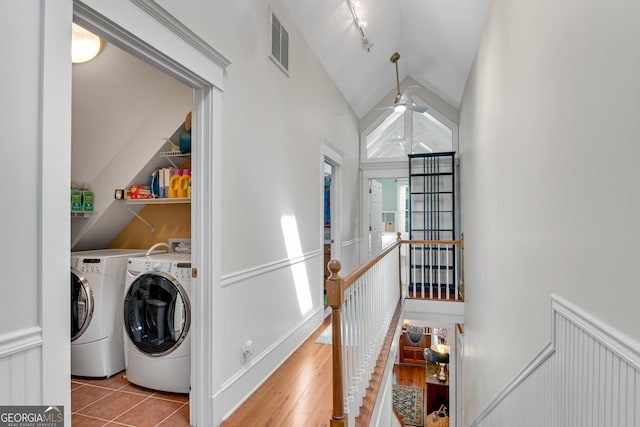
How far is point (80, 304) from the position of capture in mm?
2672

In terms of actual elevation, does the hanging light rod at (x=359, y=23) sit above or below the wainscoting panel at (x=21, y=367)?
above

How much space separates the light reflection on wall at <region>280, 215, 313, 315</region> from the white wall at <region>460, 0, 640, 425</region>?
1817 mm

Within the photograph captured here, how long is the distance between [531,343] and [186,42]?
2.56 meters

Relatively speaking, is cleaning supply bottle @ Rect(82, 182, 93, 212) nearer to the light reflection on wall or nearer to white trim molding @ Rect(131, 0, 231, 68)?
the light reflection on wall

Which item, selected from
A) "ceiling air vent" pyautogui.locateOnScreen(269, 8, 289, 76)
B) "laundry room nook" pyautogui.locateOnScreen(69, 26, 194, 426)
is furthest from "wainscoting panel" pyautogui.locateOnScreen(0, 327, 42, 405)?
"ceiling air vent" pyautogui.locateOnScreen(269, 8, 289, 76)

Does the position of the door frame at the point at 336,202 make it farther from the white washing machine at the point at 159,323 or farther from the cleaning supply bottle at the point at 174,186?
the white washing machine at the point at 159,323

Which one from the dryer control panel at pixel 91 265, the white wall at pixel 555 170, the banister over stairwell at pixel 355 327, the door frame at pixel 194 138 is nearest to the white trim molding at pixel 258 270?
the door frame at pixel 194 138

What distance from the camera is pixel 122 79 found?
2.65m

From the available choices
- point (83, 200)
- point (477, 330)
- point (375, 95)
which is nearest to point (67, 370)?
point (83, 200)

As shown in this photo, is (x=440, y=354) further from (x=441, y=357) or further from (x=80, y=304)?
(x=80, y=304)

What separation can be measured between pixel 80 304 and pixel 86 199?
2.93 ft

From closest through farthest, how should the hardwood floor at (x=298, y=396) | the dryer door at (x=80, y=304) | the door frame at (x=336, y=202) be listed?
the hardwood floor at (x=298, y=396)
the dryer door at (x=80, y=304)
the door frame at (x=336, y=202)

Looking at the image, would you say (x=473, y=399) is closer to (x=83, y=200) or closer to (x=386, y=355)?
(x=386, y=355)

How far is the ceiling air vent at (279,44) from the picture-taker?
9.20ft
